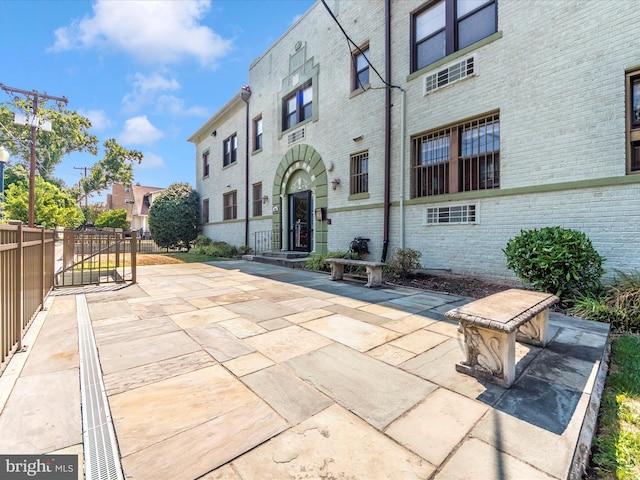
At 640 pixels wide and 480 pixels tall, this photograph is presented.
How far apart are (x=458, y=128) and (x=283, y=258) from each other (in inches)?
261

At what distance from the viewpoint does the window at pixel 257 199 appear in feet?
45.6

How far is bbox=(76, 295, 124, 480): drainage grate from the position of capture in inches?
58.1

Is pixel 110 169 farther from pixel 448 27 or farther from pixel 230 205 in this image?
pixel 448 27

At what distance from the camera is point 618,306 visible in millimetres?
4070

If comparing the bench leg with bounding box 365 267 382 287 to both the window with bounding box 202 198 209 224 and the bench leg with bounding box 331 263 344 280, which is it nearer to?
the bench leg with bounding box 331 263 344 280

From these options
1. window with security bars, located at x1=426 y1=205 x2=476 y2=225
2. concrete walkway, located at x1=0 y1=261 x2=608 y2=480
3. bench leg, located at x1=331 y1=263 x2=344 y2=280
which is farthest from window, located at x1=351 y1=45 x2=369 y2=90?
concrete walkway, located at x1=0 y1=261 x2=608 y2=480

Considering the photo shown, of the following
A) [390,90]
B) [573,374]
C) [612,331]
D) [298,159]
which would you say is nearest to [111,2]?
[298,159]

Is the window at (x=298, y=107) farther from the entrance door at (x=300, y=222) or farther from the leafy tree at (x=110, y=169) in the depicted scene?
the leafy tree at (x=110, y=169)

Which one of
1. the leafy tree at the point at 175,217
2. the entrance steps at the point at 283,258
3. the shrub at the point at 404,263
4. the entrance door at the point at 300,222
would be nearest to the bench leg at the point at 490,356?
the shrub at the point at 404,263

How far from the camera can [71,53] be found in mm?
15609

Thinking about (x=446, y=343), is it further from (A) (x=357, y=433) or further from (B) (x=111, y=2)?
(B) (x=111, y=2)

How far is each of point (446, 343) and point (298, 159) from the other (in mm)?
9387

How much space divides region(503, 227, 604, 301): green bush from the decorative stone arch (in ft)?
20.2

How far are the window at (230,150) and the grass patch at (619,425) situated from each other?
51.3 feet
